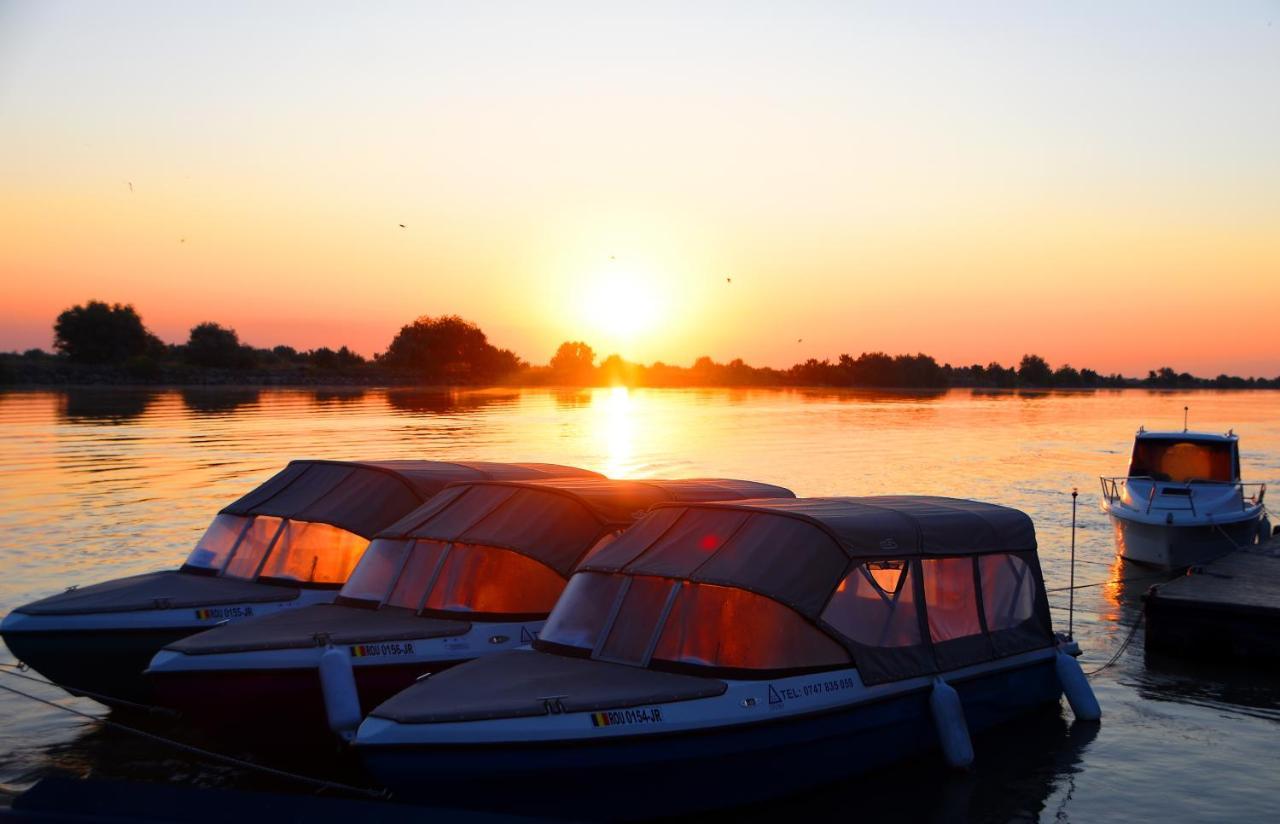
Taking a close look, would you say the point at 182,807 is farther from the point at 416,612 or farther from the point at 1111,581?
the point at 1111,581

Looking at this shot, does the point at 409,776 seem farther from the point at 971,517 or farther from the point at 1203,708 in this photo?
the point at 1203,708

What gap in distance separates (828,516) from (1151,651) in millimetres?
9177

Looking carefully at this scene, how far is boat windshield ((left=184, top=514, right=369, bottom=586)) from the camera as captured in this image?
15266 millimetres

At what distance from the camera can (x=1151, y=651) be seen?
18.4 meters

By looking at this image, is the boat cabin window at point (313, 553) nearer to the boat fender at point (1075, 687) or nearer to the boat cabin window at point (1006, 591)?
the boat cabin window at point (1006, 591)

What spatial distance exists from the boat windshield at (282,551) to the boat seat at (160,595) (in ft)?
0.80

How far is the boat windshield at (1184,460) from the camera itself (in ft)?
89.5

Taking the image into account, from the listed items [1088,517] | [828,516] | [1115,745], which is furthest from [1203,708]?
[1088,517]

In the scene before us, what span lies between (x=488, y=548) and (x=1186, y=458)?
20.7 metres

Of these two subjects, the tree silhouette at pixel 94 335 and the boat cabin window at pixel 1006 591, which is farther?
the tree silhouette at pixel 94 335

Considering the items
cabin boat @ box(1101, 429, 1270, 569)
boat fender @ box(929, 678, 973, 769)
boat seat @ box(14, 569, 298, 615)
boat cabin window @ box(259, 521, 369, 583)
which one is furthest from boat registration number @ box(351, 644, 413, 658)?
cabin boat @ box(1101, 429, 1270, 569)

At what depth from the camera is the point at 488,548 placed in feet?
44.2

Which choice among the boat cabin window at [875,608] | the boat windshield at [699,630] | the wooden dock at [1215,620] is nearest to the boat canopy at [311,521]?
the boat windshield at [699,630]

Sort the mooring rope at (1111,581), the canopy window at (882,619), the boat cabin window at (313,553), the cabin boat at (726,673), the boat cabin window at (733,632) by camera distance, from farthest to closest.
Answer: the mooring rope at (1111,581) → the boat cabin window at (313,553) → the canopy window at (882,619) → the boat cabin window at (733,632) → the cabin boat at (726,673)
